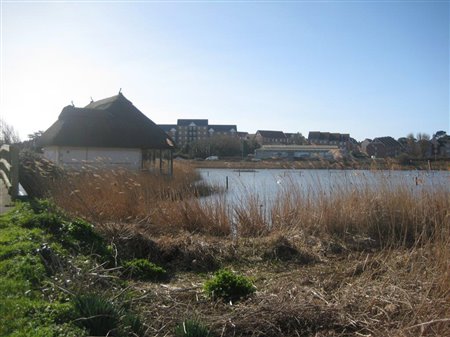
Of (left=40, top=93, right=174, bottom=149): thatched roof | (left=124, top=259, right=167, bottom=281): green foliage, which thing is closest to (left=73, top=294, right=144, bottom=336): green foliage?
(left=124, top=259, right=167, bottom=281): green foliage

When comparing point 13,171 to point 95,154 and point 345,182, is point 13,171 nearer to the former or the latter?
point 345,182

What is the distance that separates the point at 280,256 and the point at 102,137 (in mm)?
20071

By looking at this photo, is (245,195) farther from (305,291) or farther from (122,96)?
(122,96)

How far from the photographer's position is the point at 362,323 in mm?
4266

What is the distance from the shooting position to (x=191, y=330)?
3797mm

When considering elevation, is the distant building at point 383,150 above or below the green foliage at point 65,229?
above

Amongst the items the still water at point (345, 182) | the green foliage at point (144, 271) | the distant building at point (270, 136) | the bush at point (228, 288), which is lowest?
the green foliage at point (144, 271)

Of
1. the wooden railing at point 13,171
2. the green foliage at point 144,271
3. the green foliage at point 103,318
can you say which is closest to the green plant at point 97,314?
the green foliage at point 103,318

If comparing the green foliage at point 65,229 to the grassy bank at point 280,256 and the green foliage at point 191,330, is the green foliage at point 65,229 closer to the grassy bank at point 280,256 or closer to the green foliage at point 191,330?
the grassy bank at point 280,256

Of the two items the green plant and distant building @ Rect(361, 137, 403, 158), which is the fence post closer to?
the green plant

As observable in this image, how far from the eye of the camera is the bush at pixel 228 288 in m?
5.20

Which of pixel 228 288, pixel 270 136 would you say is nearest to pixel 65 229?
pixel 228 288

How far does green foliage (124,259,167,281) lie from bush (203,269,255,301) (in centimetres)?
148

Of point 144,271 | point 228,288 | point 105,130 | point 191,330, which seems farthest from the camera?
point 105,130
